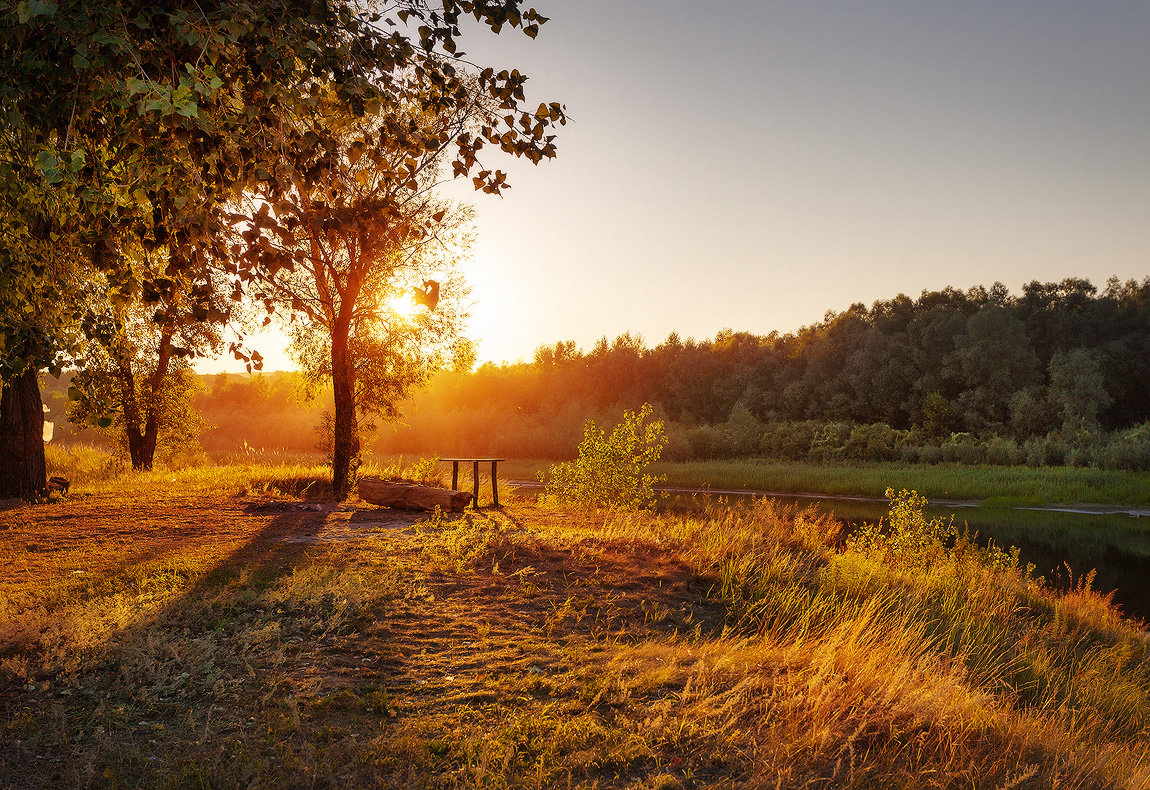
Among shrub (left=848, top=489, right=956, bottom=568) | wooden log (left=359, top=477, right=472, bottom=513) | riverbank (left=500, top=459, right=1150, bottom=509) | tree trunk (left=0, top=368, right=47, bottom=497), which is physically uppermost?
tree trunk (left=0, top=368, right=47, bottom=497)

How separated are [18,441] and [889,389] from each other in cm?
4857

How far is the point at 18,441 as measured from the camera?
42.9ft

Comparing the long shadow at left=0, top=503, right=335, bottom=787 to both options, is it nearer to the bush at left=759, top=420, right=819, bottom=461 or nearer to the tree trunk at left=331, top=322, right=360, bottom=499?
the tree trunk at left=331, top=322, right=360, bottom=499

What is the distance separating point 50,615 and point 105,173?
410 centimetres

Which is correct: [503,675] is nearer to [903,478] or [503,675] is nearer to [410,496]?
[410,496]

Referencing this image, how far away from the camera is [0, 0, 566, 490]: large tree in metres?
3.27

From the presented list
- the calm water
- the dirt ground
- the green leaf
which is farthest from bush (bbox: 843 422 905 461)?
the green leaf

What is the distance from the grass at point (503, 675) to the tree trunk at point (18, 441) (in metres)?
4.02

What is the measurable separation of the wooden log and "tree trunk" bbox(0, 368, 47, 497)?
613 cm

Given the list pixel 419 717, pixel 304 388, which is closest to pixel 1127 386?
pixel 304 388

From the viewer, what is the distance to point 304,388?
19312 mm

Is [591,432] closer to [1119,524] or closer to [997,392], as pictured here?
[1119,524]

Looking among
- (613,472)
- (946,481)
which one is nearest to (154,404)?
(613,472)

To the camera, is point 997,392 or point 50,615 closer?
point 50,615
